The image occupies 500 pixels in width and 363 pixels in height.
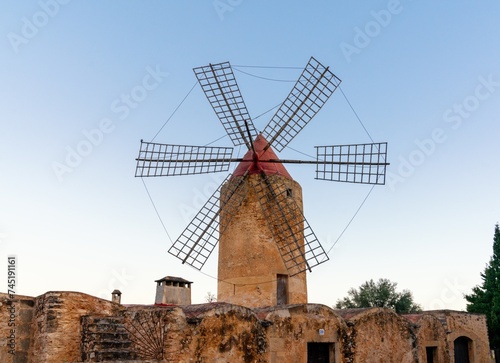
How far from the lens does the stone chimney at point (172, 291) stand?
40.2 ft

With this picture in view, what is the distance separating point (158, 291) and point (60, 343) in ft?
14.8

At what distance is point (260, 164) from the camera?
479 inches

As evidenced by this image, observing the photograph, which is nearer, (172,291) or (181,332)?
(181,332)

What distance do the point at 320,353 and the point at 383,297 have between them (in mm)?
18097

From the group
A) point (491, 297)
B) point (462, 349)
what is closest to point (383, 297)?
point (491, 297)

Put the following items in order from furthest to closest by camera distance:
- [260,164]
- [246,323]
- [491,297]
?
[491,297]
[260,164]
[246,323]

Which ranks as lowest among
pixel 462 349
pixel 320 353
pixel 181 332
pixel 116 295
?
pixel 462 349

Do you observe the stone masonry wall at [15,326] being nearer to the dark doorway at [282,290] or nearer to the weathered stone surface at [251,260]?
the weathered stone surface at [251,260]

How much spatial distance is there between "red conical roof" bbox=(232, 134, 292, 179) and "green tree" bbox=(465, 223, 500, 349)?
1290 cm

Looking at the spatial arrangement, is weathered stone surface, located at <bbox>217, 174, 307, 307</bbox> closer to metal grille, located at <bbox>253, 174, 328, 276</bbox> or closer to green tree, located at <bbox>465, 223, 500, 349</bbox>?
metal grille, located at <bbox>253, 174, 328, 276</bbox>

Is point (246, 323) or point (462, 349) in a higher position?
point (246, 323)

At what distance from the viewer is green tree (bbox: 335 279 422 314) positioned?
26.2m

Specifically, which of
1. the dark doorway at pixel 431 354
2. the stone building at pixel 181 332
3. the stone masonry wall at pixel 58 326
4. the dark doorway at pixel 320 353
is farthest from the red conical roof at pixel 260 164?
the dark doorway at pixel 431 354

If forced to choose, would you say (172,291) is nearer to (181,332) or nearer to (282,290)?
(282,290)
